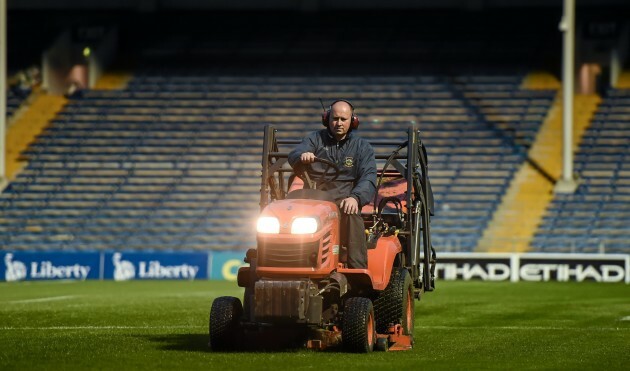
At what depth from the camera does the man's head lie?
43.9 ft

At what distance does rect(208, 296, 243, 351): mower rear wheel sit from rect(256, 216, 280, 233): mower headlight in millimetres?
939

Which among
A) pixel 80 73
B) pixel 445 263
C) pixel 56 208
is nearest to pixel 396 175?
pixel 445 263

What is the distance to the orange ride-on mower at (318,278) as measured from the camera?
Result: 12.4 metres

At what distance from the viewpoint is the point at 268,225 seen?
41.2ft

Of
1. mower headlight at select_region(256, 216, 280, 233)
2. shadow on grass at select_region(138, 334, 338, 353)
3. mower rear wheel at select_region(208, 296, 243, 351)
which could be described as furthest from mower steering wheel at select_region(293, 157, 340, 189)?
shadow on grass at select_region(138, 334, 338, 353)

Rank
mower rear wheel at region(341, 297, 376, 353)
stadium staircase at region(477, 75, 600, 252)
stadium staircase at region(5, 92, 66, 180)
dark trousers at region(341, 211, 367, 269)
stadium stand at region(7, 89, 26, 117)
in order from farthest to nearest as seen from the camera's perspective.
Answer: stadium stand at region(7, 89, 26, 117), stadium staircase at region(5, 92, 66, 180), stadium staircase at region(477, 75, 600, 252), dark trousers at region(341, 211, 367, 269), mower rear wheel at region(341, 297, 376, 353)

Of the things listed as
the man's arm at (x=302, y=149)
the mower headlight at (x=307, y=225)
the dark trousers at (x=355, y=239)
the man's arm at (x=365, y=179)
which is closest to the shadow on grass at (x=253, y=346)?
the dark trousers at (x=355, y=239)

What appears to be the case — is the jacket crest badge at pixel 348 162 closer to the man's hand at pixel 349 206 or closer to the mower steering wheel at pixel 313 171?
the mower steering wheel at pixel 313 171

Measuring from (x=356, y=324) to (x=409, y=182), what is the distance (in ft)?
6.79

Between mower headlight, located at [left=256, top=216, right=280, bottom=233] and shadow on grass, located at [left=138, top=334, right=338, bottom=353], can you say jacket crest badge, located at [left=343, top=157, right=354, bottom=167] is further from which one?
shadow on grass, located at [left=138, top=334, right=338, bottom=353]

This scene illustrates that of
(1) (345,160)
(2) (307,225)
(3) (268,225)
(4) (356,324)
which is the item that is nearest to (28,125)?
(1) (345,160)

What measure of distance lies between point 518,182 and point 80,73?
16.4 m

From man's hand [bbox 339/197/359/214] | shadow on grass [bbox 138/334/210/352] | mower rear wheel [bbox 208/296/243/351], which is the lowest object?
shadow on grass [bbox 138/334/210/352]

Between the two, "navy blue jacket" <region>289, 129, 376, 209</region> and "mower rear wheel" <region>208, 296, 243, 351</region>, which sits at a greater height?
"navy blue jacket" <region>289, 129, 376, 209</region>
